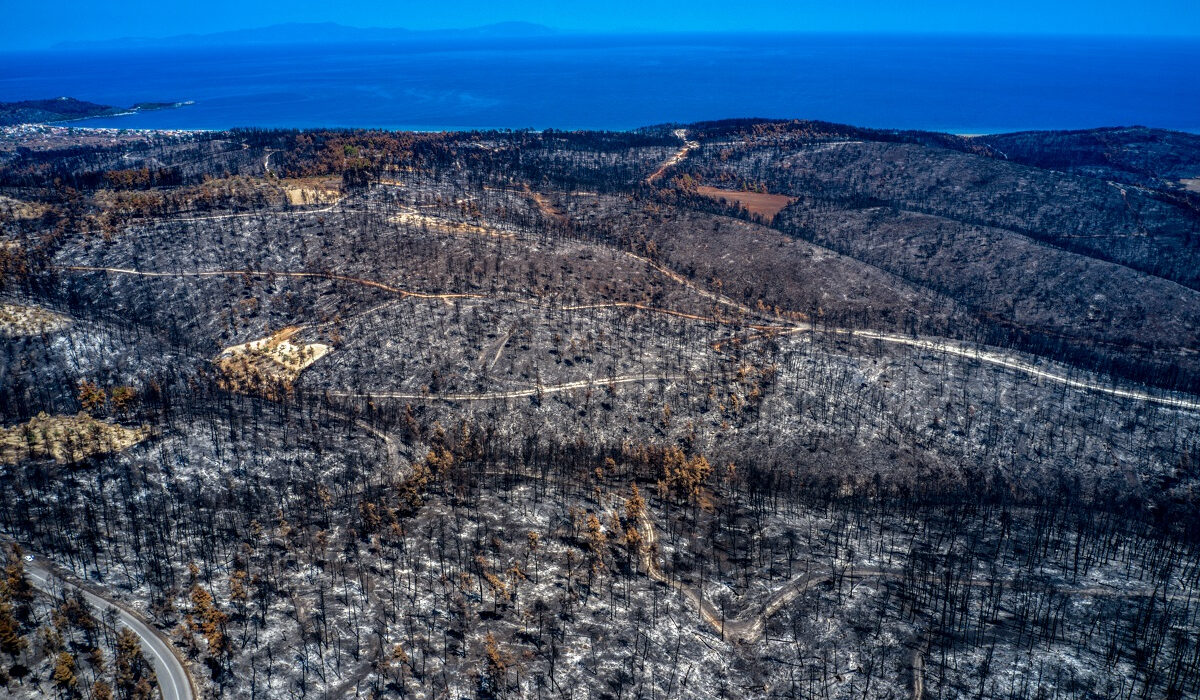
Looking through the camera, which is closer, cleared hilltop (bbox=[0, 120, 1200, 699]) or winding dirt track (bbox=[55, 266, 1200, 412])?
cleared hilltop (bbox=[0, 120, 1200, 699])

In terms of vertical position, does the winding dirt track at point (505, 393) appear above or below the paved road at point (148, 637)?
above

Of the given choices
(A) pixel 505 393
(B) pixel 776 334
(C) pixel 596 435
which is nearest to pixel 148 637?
(A) pixel 505 393

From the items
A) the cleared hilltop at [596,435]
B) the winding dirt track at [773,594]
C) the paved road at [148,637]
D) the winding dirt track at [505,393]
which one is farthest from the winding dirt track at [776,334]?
the paved road at [148,637]

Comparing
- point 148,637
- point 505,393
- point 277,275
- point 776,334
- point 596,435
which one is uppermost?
point 277,275

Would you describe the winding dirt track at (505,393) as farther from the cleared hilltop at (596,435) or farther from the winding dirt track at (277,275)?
the winding dirt track at (277,275)

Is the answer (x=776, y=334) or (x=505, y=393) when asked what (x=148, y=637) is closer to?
(x=505, y=393)

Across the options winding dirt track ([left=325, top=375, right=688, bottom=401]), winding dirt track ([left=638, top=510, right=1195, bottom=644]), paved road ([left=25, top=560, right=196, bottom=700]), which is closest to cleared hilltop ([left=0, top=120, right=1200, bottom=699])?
winding dirt track ([left=638, top=510, right=1195, bottom=644])

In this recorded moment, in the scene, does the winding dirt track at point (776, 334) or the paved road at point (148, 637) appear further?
the winding dirt track at point (776, 334)

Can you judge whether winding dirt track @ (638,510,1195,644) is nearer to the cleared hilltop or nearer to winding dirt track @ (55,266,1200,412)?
the cleared hilltop
